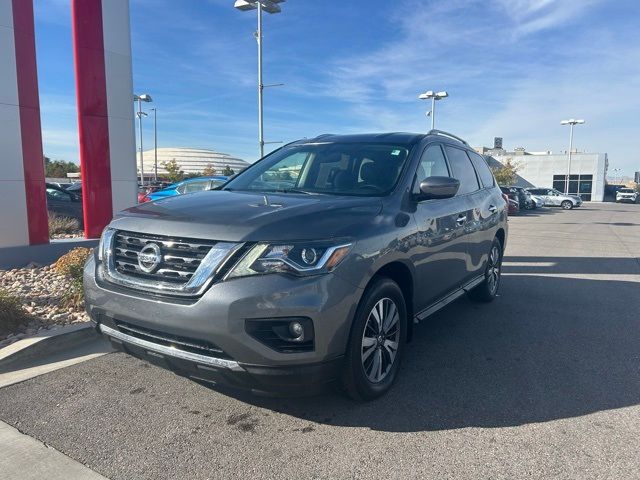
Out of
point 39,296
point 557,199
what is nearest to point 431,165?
point 39,296

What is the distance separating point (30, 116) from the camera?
293 inches

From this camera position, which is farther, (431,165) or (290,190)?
(431,165)

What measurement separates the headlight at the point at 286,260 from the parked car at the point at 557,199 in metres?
41.3

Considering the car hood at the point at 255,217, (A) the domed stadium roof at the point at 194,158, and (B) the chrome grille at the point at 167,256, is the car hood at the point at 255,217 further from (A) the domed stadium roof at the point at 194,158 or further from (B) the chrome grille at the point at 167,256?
(A) the domed stadium roof at the point at 194,158

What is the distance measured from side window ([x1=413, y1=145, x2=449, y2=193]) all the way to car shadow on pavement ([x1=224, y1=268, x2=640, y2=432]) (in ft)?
5.01

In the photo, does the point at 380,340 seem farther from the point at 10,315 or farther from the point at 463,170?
the point at 10,315

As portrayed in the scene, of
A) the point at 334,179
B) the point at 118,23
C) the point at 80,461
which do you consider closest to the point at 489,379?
the point at 334,179

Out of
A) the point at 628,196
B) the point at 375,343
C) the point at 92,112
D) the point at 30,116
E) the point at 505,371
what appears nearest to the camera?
the point at 375,343

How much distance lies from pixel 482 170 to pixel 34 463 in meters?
5.24

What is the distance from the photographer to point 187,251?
295 centimetres

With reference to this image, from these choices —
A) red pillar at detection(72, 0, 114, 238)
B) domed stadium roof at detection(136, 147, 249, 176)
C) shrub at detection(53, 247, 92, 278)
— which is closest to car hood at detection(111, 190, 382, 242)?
shrub at detection(53, 247, 92, 278)

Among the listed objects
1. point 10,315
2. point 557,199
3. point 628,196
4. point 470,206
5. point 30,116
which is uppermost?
point 30,116

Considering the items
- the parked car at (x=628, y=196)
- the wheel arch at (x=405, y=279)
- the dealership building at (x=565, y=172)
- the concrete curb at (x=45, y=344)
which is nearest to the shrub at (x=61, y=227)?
the concrete curb at (x=45, y=344)

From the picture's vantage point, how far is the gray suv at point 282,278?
9.12ft
